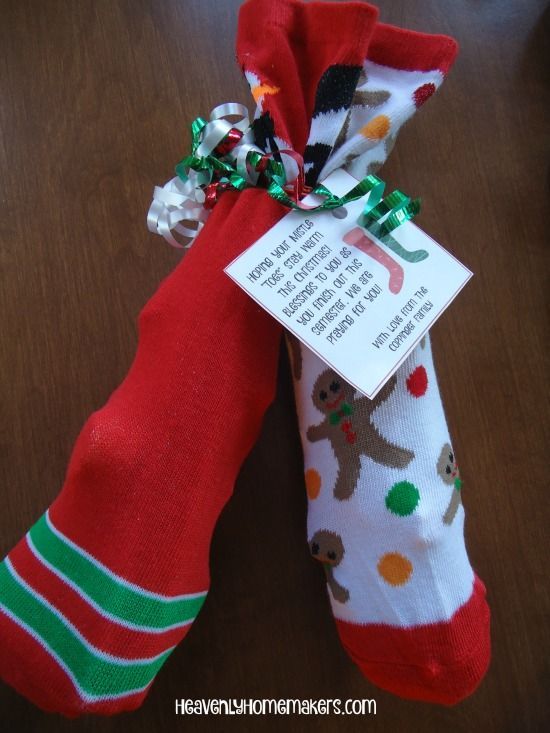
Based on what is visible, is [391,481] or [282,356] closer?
[391,481]

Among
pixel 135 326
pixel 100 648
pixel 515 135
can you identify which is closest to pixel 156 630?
pixel 100 648

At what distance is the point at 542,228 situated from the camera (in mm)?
658

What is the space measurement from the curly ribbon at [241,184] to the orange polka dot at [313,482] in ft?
0.70

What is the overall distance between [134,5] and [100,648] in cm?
70

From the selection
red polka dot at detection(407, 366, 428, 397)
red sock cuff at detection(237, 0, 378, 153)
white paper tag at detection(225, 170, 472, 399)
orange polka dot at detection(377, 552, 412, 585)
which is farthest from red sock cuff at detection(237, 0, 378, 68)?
orange polka dot at detection(377, 552, 412, 585)

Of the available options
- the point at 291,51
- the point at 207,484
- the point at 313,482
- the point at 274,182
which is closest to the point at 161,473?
the point at 207,484

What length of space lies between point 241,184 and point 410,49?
19cm

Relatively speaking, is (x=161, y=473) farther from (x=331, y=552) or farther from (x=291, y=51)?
(x=291, y=51)

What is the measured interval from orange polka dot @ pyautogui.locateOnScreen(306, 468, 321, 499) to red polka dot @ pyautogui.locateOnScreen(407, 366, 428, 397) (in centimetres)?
12

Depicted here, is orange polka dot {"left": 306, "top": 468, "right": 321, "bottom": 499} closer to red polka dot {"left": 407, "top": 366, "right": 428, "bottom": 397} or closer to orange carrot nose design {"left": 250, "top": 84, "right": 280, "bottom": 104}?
red polka dot {"left": 407, "top": 366, "right": 428, "bottom": 397}

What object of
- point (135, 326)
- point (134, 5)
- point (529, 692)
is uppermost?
point (134, 5)

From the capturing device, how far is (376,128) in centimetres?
46

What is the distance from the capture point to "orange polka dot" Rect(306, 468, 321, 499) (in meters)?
0.50

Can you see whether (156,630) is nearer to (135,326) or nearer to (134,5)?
(135,326)
